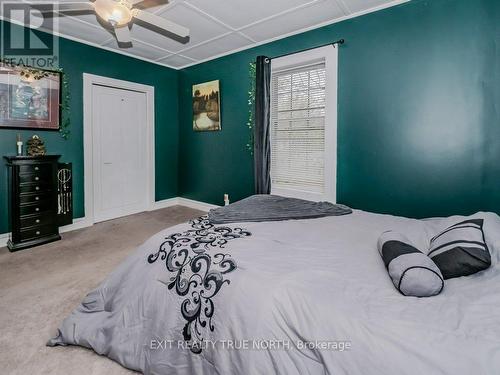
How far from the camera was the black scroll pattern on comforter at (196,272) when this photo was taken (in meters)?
1.29

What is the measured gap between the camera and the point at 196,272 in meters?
1.38

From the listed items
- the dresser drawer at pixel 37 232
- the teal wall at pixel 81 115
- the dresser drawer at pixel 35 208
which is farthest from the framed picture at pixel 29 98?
the dresser drawer at pixel 37 232

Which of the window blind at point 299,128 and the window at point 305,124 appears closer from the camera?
the window at point 305,124

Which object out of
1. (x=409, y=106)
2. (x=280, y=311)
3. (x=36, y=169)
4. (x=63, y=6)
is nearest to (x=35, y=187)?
(x=36, y=169)

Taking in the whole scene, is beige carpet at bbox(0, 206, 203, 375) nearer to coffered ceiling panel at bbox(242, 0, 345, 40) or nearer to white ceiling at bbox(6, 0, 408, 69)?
white ceiling at bbox(6, 0, 408, 69)

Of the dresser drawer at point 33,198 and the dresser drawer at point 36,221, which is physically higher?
the dresser drawer at point 33,198

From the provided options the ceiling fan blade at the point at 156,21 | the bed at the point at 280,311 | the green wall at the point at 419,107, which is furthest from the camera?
the green wall at the point at 419,107

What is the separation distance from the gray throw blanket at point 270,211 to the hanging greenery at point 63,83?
2910 mm

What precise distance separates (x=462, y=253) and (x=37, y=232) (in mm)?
4158

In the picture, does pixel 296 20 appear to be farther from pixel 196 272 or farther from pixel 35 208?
pixel 35 208

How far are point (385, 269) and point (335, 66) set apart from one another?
270 centimetres

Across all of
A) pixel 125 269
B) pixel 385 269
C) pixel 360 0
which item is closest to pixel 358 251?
pixel 385 269

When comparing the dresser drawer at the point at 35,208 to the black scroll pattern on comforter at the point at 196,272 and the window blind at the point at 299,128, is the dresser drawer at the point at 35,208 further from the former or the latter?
the window blind at the point at 299,128

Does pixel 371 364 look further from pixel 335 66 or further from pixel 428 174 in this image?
pixel 335 66
